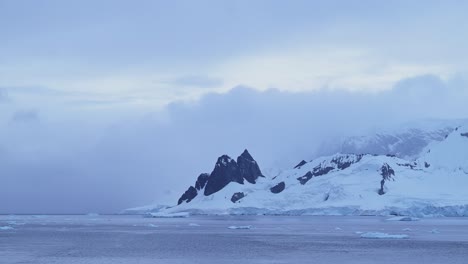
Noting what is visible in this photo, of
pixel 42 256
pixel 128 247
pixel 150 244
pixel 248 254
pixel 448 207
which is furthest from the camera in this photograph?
pixel 448 207

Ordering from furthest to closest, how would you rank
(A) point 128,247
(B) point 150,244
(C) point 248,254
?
1. (B) point 150,244
2. (A) point 128,247
3. (C) point 248,254

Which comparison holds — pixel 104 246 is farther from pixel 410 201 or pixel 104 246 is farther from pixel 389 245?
pixel 410 201

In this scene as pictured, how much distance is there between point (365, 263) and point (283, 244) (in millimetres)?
21684

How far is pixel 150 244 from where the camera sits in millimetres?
75312

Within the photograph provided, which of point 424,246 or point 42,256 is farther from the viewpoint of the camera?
point 424,246

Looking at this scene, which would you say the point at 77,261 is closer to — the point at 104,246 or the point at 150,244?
the point at 104,246

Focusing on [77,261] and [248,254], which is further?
[248,254]

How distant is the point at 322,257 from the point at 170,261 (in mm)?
12772

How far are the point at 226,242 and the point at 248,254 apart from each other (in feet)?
59.5

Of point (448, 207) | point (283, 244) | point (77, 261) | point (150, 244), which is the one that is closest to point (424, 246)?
point (283, 244)

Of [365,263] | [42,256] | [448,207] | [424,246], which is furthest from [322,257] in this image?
[448,207]

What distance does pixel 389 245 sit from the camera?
72.6m

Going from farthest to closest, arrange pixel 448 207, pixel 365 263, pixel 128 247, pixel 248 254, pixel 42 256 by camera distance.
→ pixel 448 207, pixel 128 247, pixel 248 254, pixel 42 256, pixel 365 263

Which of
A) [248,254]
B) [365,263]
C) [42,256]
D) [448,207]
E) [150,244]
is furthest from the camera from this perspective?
[448,207]
